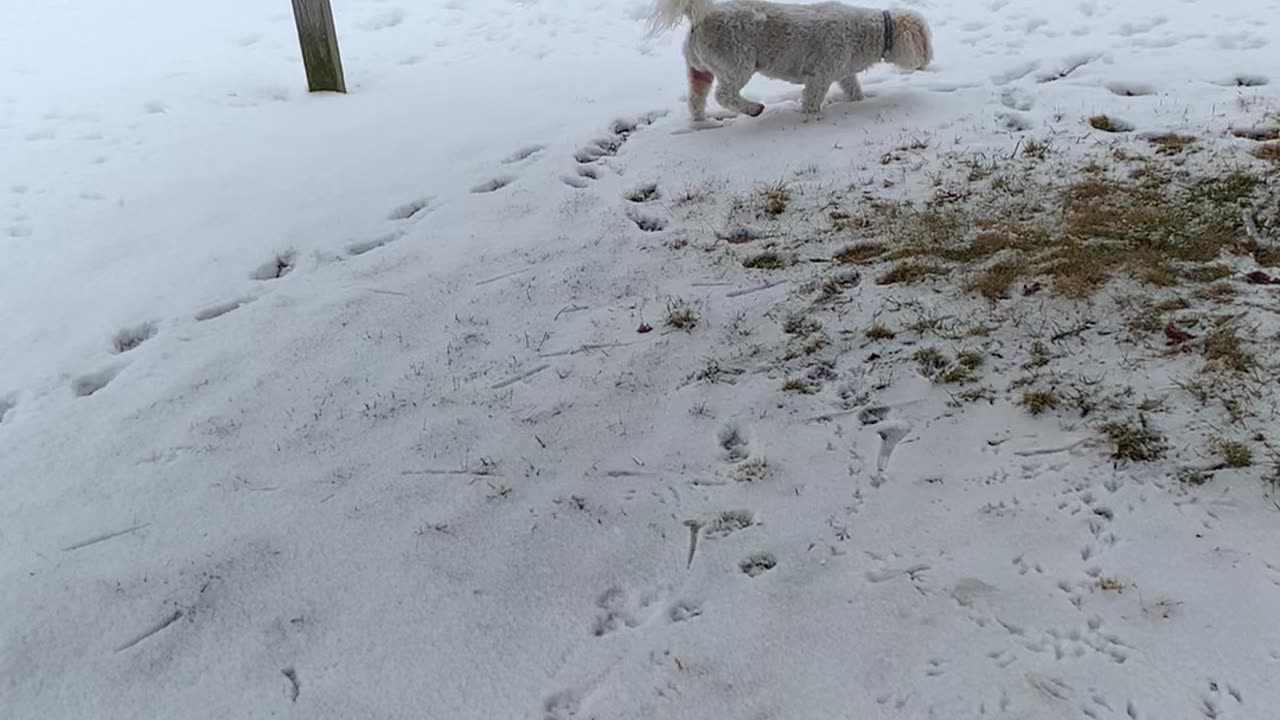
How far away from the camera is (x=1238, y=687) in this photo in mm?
2283

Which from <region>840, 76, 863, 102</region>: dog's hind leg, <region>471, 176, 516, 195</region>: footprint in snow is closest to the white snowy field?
<region>471, 176, 516, 195</region>: footprint in snow

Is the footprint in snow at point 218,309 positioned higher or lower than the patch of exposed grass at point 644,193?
lower

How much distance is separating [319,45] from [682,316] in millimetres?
5070

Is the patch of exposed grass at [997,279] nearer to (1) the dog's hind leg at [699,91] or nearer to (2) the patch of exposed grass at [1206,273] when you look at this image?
(2) the patch of exposed grass at [1206,273]

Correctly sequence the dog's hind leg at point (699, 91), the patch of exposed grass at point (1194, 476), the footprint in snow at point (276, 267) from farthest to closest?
1. the dog's hind leg at point (699, 91)
2. the footprint in snow at point (276, 267)
3. the patch of exposed grass at point (1194, 476)

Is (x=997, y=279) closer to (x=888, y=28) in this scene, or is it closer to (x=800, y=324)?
(x=800, y=324)

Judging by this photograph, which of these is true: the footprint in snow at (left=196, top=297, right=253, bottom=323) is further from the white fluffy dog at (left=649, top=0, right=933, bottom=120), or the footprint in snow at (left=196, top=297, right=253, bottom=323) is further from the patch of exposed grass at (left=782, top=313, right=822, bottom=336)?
the white fluffy dog at (left=649, top=0, right=933, bottom=120)

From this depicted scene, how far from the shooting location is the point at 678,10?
6.28 metres

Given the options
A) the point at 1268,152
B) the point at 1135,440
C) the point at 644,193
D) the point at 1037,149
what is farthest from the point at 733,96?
the point at 1135,440

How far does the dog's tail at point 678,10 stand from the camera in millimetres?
6230

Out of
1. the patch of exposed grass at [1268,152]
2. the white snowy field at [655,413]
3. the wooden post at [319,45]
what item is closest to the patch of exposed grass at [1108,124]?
the white snowy field at [655,413]

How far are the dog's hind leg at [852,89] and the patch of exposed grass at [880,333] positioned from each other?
12.0 feet

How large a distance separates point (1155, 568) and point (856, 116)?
4.78 meters

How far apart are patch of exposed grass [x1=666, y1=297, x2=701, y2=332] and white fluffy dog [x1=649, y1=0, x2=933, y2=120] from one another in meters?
2.86
